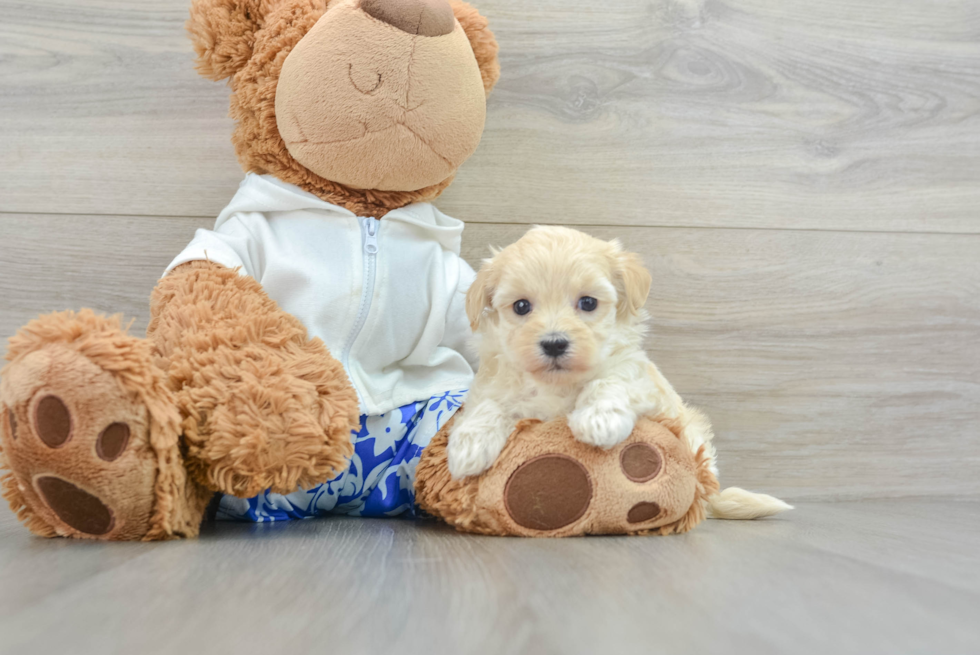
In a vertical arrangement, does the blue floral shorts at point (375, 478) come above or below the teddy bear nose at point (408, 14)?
below

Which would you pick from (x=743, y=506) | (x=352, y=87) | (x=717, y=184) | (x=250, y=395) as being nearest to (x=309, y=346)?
(x=250, y=395)

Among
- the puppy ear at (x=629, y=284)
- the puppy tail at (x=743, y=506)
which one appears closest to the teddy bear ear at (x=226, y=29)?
the puppy ear at (x=629, y=284)

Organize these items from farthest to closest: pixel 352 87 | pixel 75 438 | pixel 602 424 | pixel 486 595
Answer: pixel 352 87 → pixel 602 424 → pixel 75 438 → pixel 486 595

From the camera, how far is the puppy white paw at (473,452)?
91cm

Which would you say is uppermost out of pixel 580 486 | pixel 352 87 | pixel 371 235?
pixel 352 87

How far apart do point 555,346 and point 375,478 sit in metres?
Answer: 0.38

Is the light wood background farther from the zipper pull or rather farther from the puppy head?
the puppy head

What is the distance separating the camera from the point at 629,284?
97 centimetres

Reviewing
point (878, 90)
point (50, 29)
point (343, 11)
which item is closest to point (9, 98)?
point (50, 29)

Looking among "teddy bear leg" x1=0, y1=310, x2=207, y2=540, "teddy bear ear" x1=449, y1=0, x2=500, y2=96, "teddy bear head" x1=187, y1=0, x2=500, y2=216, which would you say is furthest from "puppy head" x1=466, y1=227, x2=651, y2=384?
"teddy bear leg" x1=0, y1=310, x2=207, y2=540

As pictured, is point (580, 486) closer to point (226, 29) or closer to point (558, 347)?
point (558, 347)

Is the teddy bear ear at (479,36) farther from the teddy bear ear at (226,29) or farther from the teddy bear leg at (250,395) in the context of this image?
the teddy bear leg at (250,395)

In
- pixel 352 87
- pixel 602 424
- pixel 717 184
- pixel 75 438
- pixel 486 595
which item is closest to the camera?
pixel 486 595

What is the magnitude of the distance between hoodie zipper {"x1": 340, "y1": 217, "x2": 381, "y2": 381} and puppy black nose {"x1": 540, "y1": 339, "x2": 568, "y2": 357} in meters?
0.33
